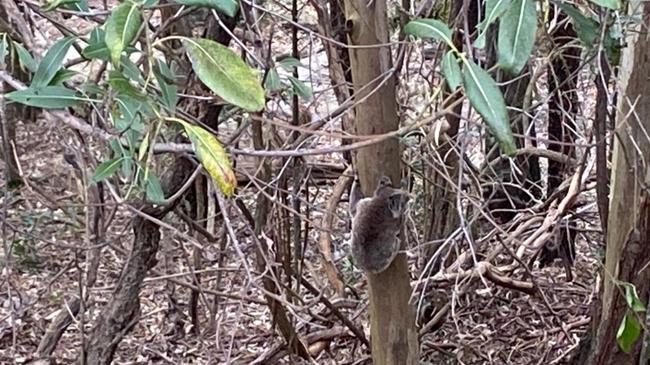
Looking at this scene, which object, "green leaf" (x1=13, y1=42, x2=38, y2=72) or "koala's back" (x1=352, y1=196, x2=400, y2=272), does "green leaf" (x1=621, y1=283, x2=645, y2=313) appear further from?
"green leaf" (x1=13, y1=42, x2=38, y2=72)

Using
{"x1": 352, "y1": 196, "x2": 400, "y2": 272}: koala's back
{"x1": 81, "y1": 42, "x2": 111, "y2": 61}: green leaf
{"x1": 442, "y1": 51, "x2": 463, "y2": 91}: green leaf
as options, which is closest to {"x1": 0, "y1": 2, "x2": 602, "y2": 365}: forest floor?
{"x1": 352, "y1": 196, "x2": 400, "y2": 272}: koala's back

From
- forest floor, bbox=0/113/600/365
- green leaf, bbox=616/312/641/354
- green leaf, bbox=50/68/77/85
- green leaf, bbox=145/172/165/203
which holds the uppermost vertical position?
green leaf, bbox=50/68/77/85

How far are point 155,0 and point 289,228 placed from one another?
0.93m

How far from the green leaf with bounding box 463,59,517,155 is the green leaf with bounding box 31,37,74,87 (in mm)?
502

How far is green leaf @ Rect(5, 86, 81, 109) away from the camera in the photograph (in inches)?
43.3

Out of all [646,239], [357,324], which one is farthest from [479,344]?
[646,239]

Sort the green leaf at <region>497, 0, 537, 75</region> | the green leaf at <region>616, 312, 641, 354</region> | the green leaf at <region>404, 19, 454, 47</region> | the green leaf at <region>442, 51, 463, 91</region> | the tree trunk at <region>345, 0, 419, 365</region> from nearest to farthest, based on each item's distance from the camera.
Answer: the green leaf at <region>497, 0, 537, 75</region>, the green leaf at <region>442, 51, 463, 91</region>, the green leaf at <region>404, 19, 454, 47</region>, the tree trunk at <region>345, 0, 419, 365</region>, the green leaf at <region>616, 312, 641, 354</region>

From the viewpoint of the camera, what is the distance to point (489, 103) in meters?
0.94

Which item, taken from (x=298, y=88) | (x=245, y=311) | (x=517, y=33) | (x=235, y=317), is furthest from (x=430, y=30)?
(x=245, y=311)

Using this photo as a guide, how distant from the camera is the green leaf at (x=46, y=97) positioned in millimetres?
1099

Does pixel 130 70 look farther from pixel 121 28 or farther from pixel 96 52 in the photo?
pixel 121 28

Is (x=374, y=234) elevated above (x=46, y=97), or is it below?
below

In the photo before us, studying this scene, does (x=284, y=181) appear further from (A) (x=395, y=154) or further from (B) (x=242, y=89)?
(B) (x=242, y=89)

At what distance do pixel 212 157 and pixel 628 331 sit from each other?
3.12ft
